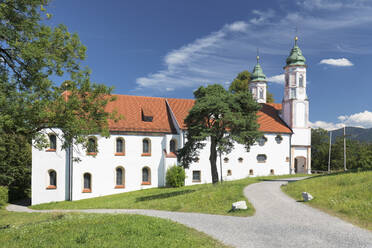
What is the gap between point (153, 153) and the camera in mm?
31203

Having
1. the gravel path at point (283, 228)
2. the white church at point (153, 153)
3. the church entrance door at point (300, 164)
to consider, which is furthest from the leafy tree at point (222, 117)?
the church entrance door at point (300, 164)

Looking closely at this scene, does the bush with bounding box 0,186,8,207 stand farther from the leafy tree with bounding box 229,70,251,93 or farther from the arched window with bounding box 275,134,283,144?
the leafy tree with bounding box 229,70,251,93

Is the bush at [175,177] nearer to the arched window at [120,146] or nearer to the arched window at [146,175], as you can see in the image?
the arched window at [146,175]

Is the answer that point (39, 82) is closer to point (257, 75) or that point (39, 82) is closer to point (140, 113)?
point (140, 113)

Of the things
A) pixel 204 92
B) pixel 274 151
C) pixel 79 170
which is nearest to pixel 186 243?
pixel 204 92

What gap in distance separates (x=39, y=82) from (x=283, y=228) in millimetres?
10941

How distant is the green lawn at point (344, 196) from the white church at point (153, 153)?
960 cm

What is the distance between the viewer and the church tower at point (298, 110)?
37.8 m

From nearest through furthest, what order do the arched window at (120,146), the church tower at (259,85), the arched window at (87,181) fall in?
the arched window at (87,181)
the arched window at (120,146)
the church tower at (259,85)

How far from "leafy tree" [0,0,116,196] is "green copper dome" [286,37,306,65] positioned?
32.2 metres

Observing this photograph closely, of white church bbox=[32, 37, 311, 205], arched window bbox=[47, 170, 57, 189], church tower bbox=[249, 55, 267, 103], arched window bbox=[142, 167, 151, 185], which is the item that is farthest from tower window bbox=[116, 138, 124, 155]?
church tower bbox=[249, 55, 267, 103]

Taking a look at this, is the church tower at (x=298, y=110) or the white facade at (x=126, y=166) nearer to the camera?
the white facade at (x=126, y=166)

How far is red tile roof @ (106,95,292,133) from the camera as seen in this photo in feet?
102

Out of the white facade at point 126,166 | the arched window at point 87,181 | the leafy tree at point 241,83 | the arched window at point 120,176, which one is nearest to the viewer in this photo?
the white facade at point 126,166
